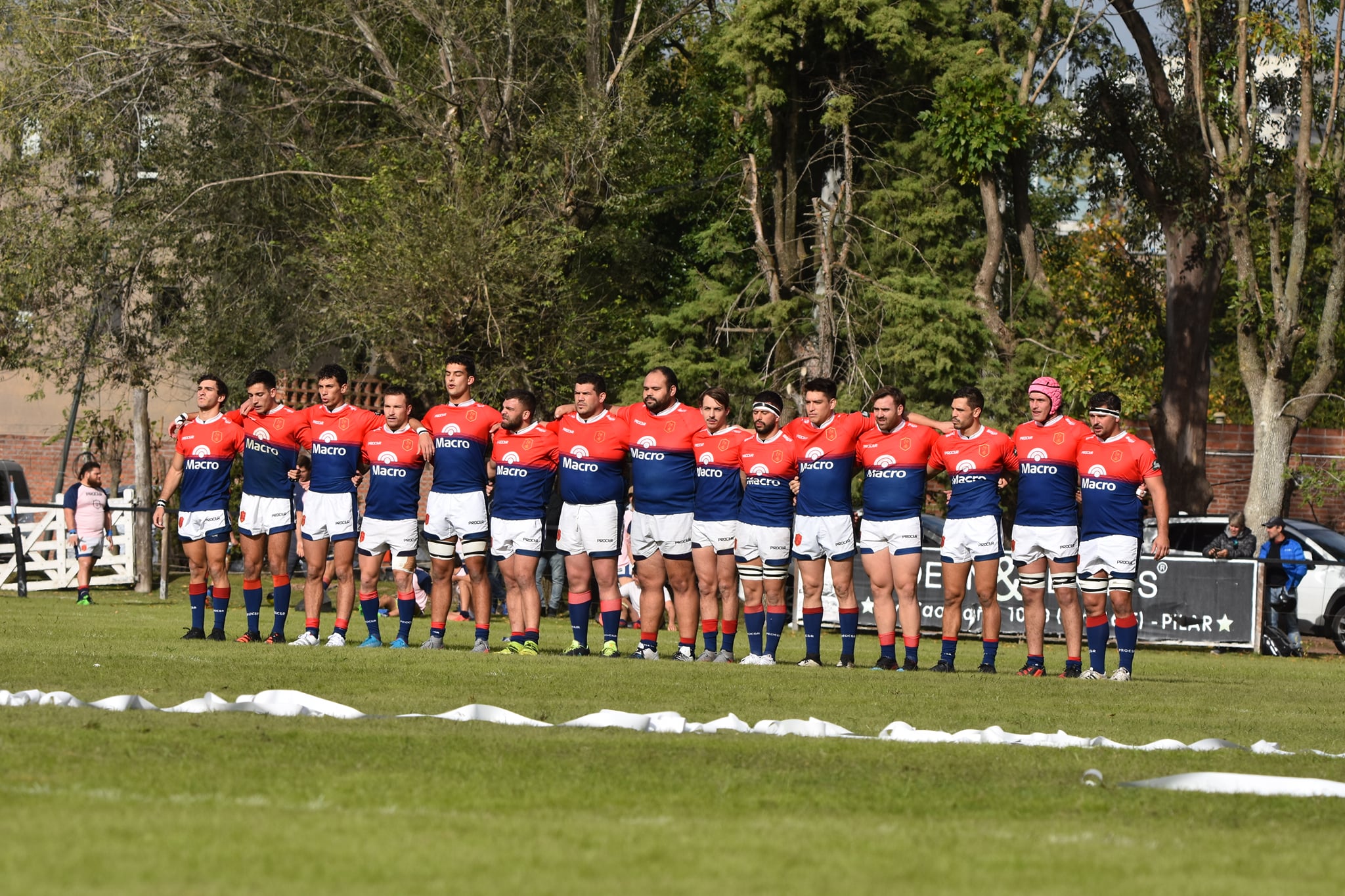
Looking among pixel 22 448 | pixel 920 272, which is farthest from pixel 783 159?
pixel 22 448

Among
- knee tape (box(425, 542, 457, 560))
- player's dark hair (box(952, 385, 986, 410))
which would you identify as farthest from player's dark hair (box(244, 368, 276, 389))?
player's dark hair (box(952, 385, 986, 410))

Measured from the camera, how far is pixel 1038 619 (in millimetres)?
14719

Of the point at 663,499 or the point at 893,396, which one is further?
the point at 663,499

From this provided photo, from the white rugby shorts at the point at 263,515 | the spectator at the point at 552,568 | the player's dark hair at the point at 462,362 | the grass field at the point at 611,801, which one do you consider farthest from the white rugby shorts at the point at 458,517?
the spectator at the point at 552,568

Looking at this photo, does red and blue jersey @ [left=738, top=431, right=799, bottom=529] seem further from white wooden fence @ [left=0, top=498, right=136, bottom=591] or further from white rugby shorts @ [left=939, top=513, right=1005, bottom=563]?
white wooden fence @ [left=0, top=498, right=136, bottom=591]

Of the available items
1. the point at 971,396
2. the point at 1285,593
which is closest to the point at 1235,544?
the point at 1285,593

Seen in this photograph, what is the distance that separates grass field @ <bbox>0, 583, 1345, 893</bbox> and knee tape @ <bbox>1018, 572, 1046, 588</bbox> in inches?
129

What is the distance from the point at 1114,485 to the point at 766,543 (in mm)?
2972

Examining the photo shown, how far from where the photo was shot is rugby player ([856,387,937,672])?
14.5 meters

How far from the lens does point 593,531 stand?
582 inches

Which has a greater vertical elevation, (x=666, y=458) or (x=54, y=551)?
(x=666, y=458)

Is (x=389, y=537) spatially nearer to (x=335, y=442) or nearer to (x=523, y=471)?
(x=335, y=442)

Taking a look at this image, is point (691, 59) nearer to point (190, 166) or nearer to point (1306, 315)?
point (190, 166)

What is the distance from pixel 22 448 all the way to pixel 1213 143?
102 ft
